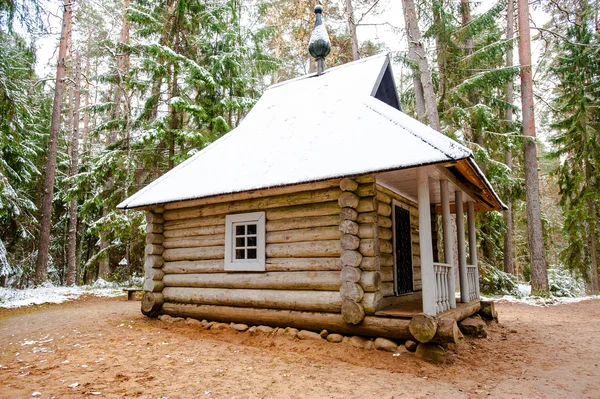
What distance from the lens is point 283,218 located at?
7.72 m

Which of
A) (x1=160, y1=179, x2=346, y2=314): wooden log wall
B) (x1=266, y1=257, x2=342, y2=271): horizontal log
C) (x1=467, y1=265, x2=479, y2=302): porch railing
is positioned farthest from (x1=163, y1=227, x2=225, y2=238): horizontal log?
(x1=467, y1=265, x2=479, y2=302): porch railing

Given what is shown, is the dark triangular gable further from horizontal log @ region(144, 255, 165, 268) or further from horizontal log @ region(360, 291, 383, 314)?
horizontal log @ region(144, 255, 165, 268)

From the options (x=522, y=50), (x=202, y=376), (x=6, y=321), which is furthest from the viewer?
(x=522, y=50)

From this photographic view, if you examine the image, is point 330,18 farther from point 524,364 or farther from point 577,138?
point 524,364

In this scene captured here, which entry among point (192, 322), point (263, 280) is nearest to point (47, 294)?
point (192, 322)

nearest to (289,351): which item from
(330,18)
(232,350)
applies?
(232,350)

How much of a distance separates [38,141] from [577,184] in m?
26.9

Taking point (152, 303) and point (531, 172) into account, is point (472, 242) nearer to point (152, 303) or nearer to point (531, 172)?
point (531, 172)

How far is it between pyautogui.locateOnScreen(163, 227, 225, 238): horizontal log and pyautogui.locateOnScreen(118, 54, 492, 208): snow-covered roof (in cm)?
91

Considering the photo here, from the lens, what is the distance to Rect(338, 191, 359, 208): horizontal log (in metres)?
6.67

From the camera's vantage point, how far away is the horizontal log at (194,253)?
8617 millimetres

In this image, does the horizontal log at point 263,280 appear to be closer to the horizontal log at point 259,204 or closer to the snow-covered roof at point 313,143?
the horizontal log at point 259,204

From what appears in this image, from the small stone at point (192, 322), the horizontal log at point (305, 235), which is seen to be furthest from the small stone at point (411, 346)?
the small stone at point (192, 322)

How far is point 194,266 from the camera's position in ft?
29.5
